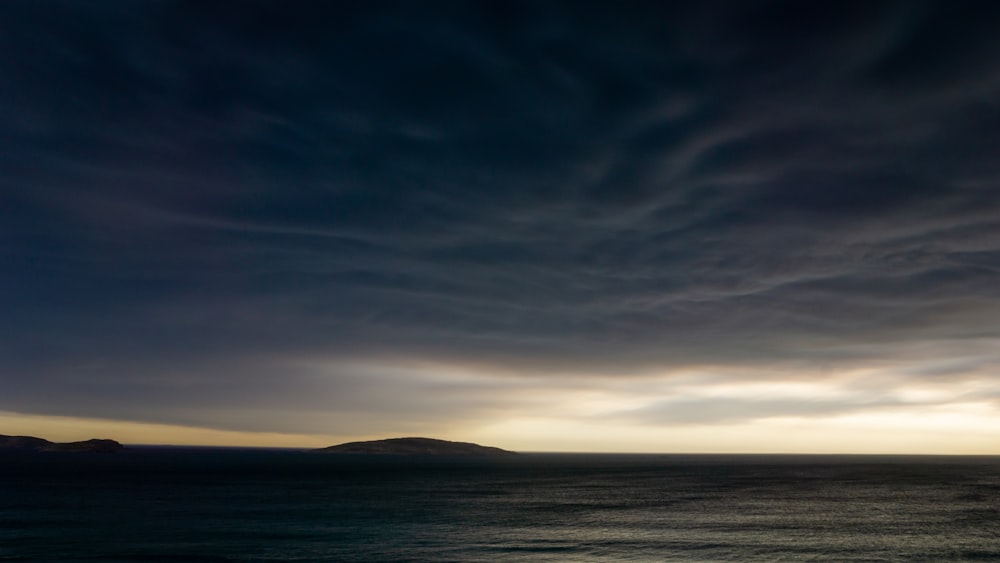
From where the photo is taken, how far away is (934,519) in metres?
92.6

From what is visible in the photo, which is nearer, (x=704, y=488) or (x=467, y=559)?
(x=467, y=559)

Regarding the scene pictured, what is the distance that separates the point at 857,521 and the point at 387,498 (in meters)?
77.2

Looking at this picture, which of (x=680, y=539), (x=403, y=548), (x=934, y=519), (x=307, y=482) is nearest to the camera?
(x=403, y=548)

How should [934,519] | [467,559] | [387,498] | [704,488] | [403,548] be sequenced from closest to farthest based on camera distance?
[467,559], [403,548], [934,519], [387,498], [704,488]

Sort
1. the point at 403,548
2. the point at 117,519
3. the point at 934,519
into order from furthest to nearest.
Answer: the point at 934,519 < the point at 117,519 < the point at 403,548

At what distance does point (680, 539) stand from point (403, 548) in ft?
100.0

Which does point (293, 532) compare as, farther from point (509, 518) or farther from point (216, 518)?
point (509, 518)

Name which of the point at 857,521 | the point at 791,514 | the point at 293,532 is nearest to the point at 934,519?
the point at 857,521

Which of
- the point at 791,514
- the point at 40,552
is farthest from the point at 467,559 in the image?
the point at 791,514

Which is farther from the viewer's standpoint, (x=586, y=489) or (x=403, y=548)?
(x=586, y=489)

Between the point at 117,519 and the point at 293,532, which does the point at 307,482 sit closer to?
the point at 117,519

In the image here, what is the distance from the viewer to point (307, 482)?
16788 centimetres

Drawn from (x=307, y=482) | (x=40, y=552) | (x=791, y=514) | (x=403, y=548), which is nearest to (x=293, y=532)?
(x=403, y=548)

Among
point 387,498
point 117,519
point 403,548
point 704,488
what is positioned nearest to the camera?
point 403,548
